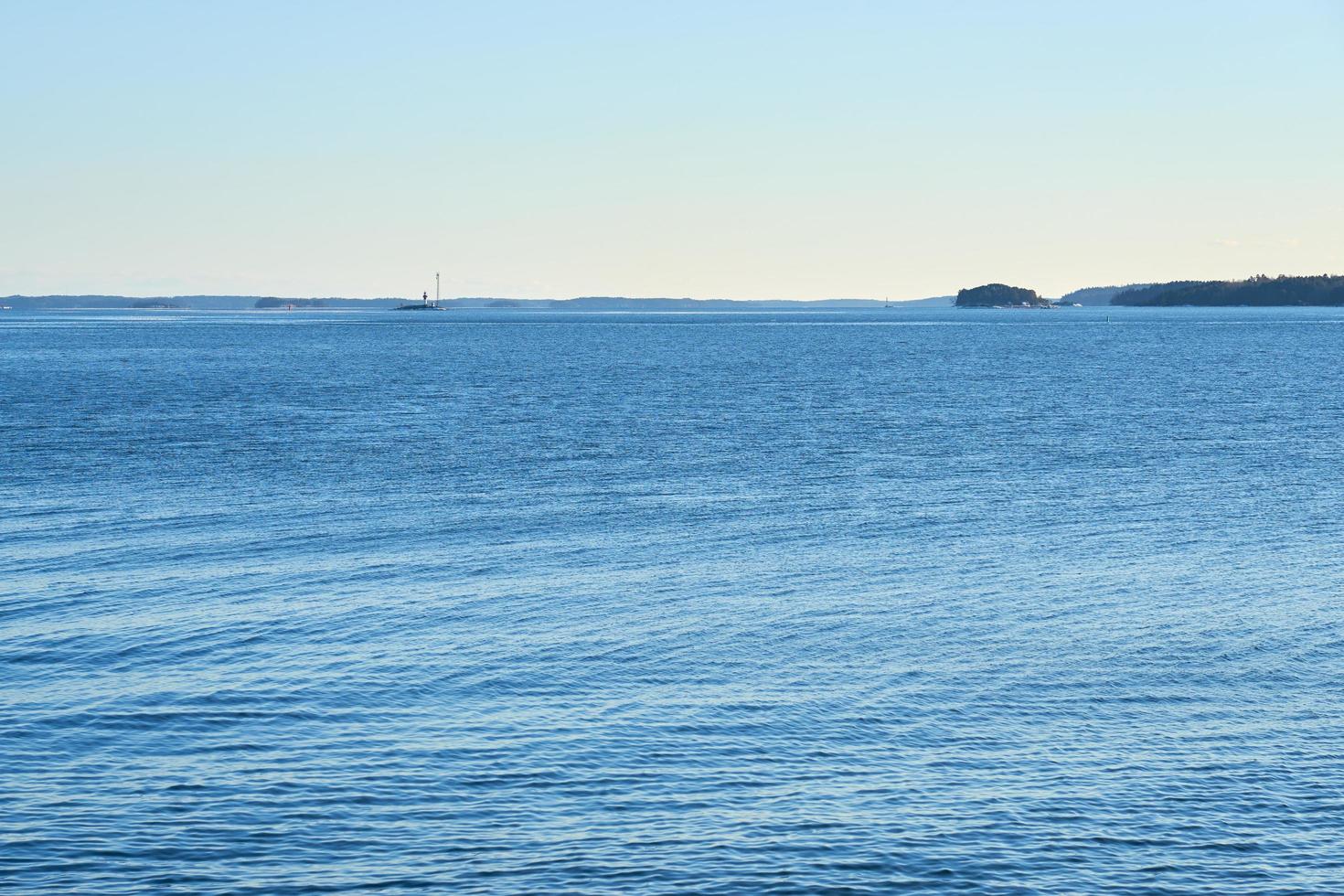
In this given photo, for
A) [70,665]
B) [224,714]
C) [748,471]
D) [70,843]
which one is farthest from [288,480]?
[70,843]

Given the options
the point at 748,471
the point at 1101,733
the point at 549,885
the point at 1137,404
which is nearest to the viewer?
the point at 549,885

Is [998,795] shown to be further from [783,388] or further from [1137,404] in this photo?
[783,388]

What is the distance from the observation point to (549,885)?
797 inches

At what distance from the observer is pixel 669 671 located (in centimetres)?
3053

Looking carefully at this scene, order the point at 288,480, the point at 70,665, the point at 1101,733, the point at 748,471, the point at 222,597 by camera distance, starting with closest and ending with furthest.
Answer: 1. the point at 1101,733
2. the point at 70,665
3. the point at 222,597
4. the point at 288,480
5. the point at 748,471

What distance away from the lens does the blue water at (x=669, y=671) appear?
70.4 ft

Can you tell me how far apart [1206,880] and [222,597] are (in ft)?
78.4

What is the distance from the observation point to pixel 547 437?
7538 cm

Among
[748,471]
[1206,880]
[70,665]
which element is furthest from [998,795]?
[748,471]

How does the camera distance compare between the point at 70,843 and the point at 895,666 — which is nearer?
the point at 70,843

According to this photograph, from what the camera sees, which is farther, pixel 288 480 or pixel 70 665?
pixel 288 480

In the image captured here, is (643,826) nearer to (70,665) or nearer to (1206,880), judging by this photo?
(1206,880)

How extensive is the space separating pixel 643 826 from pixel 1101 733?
353 inches

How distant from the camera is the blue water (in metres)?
21.5
